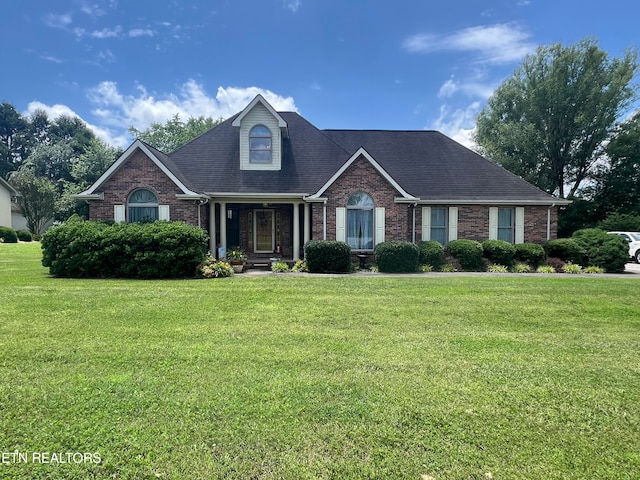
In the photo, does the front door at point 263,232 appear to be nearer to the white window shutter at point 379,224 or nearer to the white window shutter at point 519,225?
the white window shutter at point 379,224

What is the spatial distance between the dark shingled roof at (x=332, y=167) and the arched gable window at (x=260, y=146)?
75 centimetres

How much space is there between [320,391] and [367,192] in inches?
460

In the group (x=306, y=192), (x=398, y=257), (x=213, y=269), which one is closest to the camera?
(x=213, y=269)

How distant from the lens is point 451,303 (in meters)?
8.02

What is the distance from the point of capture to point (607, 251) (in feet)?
46.5

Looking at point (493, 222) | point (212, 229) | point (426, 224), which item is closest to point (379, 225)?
point (426, 224)

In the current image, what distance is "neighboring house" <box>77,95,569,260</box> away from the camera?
13.8 meters

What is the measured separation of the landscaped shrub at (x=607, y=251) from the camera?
1405 cm

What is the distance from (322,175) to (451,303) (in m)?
9.63

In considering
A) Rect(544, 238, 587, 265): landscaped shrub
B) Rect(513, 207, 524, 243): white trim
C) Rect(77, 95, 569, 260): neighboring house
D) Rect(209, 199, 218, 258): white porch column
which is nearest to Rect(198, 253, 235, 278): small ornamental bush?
Rect(77, 95, 569, 260): neighboring house

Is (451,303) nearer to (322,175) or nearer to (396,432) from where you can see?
(396,432)

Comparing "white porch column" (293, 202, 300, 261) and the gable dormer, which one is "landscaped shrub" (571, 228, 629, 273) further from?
the gable dormer

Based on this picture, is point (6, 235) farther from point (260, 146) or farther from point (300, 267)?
point (300, 267)

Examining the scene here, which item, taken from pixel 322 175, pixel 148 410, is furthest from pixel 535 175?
pixel 148 410
